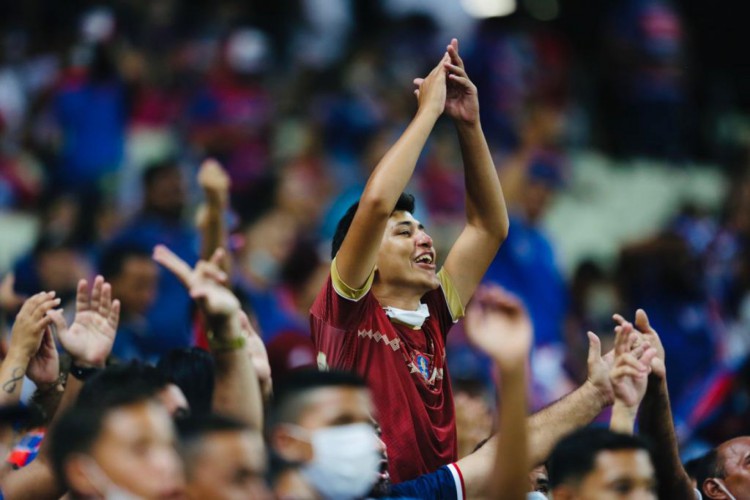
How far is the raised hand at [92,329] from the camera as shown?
17.3 ft

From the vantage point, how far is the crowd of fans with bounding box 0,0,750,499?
438 cm

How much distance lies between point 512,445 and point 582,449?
61 cm

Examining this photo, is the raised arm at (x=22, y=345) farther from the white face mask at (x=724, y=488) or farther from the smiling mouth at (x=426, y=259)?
the white face mask at (x=724, y=488)

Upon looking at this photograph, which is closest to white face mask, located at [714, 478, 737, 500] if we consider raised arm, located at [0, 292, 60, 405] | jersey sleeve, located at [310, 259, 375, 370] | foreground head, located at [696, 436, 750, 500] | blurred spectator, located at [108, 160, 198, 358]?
foreground head, located at [696, 436, 750, 500]

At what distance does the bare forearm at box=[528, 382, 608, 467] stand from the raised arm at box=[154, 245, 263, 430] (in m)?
1.19

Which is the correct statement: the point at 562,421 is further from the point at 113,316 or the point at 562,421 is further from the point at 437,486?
the point at 113,316

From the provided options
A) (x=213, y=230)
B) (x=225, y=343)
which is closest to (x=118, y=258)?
(x=213, y=230)

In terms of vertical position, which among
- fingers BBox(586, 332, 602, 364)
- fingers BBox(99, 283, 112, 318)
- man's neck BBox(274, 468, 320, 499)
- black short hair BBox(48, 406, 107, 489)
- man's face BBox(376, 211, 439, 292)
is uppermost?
man's face BBox(376, 211, 439, 292)

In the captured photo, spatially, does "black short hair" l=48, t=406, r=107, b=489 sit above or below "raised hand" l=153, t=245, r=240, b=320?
below

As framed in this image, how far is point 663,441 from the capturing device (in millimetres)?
5508

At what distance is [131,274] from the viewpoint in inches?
303

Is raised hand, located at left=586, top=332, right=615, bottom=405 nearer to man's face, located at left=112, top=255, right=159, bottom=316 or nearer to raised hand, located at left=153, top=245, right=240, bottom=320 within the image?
raised hand, located at left=153, top=245, right=240, bottom=320

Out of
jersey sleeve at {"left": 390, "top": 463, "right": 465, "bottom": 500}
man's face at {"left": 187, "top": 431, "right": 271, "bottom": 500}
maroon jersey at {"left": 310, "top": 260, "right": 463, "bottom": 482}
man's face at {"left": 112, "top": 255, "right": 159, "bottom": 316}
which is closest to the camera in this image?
man's face at {"left": 187, "top": 431, "right": 271, "bottom": 500}

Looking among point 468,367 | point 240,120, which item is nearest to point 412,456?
point 468,367
